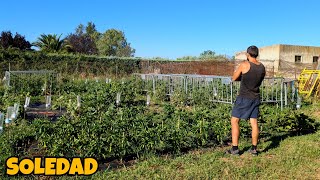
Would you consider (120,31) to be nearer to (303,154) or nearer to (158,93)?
(158,93)

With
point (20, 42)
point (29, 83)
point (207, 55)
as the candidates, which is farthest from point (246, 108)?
point (207, 55)

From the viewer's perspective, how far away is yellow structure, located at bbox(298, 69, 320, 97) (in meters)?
13.0

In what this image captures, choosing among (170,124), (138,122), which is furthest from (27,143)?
(170,124)

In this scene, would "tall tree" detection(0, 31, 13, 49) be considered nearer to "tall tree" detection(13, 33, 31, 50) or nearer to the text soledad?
"tall tree" detection(13, 33, 31, 50)

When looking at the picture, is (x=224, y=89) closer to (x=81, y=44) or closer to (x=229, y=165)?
(x=229, y=165)

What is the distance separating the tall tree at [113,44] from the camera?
5766 cm

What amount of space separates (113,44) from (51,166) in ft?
187

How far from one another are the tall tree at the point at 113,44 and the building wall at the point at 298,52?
3492 cm

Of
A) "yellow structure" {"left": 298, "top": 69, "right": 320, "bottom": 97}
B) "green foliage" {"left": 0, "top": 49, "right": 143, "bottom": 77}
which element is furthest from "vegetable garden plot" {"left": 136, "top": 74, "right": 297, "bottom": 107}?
"green foliage" {"left": 0, "top": 49, "right": 143, "bottom": 77}

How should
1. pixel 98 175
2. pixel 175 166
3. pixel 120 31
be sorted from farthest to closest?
1. pixel 120 31
2. pixel 175 166
3. pixel 98 175

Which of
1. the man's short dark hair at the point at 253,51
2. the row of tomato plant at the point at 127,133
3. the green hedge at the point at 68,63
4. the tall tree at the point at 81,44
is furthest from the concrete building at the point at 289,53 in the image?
the tall tree at the point at 81,44

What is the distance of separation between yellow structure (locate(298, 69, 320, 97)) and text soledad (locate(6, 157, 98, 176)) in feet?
36.0

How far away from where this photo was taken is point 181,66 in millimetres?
24500

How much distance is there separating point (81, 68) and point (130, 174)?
20.6 metres
